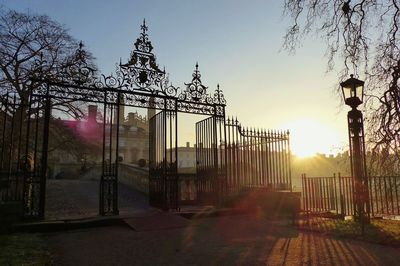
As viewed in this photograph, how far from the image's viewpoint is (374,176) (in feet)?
33.1

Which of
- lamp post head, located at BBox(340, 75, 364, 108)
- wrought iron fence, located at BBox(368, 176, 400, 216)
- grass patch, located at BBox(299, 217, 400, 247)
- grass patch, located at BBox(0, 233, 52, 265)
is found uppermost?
lamp post head, located at BBox(340, 75, 364, 108)

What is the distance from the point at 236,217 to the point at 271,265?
579 cm

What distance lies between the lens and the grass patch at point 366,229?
293 inches

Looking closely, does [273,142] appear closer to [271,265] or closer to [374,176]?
[374,176]

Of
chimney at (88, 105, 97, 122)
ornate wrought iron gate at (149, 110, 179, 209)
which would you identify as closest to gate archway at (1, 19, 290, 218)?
ornate wrought iron gate at (149, 110, 179, 209)

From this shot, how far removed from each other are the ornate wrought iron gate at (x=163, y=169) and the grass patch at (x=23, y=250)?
452 centimetres

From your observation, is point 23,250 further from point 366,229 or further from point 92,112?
point 92,112

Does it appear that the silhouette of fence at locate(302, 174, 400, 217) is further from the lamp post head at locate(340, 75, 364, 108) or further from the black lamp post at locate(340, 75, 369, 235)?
the lamp post head at locate(340, 75, 364, 108)

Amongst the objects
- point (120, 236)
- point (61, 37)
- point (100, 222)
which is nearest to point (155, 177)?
point (100, 222)

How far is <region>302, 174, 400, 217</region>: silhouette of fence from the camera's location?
1004 cm

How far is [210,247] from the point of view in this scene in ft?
23.1

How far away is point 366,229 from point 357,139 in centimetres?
251

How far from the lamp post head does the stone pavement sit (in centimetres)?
388

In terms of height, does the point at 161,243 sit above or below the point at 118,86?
below
